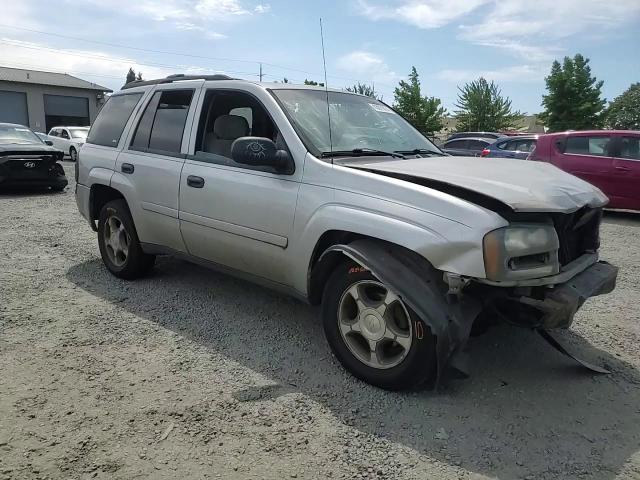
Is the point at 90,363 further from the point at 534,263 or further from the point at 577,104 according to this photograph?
the point at 577,104

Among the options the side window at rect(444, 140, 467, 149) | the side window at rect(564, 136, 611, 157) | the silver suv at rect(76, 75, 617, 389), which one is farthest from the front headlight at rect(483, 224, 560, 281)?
the side window at rect(444, 140, 467, 149)

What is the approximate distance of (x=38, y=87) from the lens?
39.1 metres

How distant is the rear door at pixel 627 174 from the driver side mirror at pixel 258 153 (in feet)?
25.6

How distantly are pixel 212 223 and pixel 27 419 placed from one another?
182cm

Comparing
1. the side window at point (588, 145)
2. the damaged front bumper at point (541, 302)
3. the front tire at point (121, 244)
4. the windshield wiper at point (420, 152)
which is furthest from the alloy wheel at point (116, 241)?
the side window at point (588, 145)

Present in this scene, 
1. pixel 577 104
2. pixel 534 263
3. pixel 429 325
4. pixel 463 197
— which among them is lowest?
pixel 429 325

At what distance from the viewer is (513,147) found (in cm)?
1246

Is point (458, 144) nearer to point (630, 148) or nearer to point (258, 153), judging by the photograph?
point (630, 148)

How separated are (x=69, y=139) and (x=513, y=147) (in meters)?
19.6

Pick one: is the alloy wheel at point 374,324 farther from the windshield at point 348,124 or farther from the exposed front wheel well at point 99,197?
the exposed front wheel well at point 99,197

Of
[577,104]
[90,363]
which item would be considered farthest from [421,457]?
[577,104]

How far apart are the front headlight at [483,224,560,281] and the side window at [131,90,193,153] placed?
283 cm

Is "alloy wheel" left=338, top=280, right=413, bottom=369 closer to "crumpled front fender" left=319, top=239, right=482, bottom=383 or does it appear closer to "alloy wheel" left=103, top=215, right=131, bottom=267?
"crumpled front fender" left=319, top=239, right=482, bottom=383

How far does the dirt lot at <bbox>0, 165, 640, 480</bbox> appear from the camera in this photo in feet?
8.38
